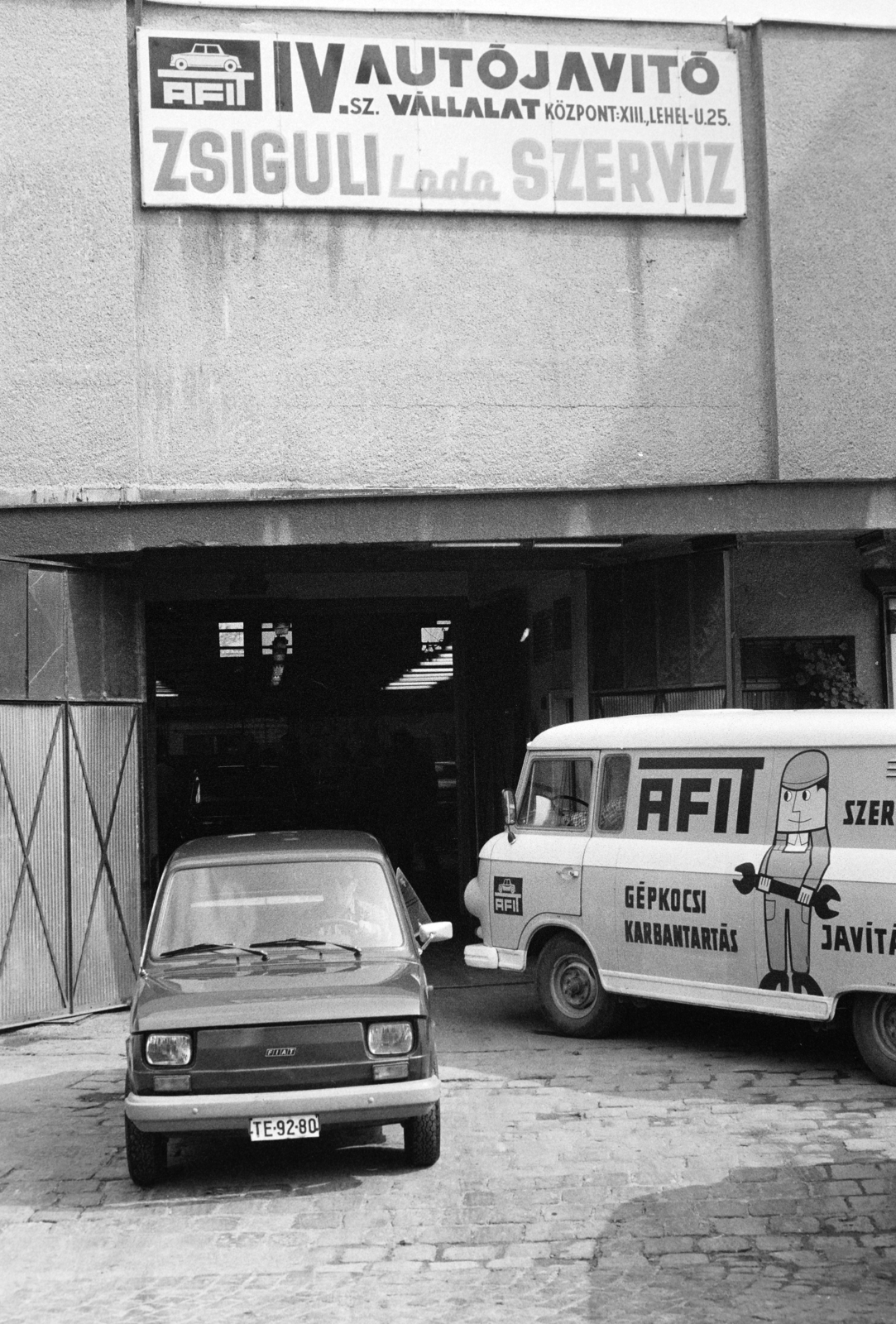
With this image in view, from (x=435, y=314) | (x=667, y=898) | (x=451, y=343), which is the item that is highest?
(x=435, y=314)

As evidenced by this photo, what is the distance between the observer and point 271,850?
8.54 metres

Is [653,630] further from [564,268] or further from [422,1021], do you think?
[422,1021]

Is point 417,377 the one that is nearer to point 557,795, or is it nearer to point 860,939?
point 557,795

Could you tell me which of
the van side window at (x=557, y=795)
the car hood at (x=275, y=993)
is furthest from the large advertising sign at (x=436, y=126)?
the car hood at (x=275, y=993)

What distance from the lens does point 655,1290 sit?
575 cm

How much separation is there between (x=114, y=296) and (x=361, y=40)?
3.26m

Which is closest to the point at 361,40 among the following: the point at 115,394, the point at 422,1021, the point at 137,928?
the point at 115,394

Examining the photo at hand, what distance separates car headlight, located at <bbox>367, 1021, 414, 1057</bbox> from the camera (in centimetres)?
721

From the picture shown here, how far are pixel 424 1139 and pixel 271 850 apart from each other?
75.8 inches

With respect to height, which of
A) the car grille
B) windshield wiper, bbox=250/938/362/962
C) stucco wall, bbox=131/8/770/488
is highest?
stucco wall, bbox=131/8/770/488

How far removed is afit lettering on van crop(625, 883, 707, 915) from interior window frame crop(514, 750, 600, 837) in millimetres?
690

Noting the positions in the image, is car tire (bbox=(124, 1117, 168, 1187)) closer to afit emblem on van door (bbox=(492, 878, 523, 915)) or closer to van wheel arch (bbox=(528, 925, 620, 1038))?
van wheel arch (bbox=(528, 925, 620, 1038))

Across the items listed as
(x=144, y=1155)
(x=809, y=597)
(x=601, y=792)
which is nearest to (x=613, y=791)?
(x=601, y=792)

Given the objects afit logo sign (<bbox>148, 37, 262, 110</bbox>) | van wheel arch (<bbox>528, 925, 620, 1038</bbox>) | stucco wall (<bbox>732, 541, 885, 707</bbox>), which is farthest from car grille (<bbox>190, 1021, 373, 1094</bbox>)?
afit logo sign (<bbox>148, 37, 262, 110</bbox>)
